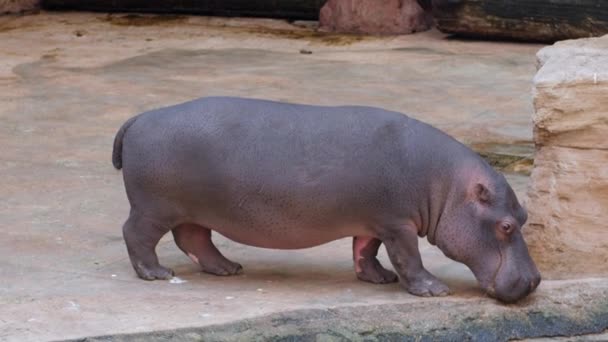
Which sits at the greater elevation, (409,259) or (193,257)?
(409,259)

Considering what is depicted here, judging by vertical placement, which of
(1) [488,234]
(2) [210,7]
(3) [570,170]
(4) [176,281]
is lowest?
(2) [210,7]

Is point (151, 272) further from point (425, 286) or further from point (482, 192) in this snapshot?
point (482, 192)

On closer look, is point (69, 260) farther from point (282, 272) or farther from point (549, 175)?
point (549, 175)

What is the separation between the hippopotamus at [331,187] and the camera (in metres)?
4.66

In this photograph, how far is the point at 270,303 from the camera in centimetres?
445

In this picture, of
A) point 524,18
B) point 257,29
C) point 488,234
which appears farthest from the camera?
point 257,29

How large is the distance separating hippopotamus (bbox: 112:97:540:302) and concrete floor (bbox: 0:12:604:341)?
0.16 meters

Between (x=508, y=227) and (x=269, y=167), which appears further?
(x=269, y=167)

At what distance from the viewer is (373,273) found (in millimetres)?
4895

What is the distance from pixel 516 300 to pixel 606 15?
6.19m

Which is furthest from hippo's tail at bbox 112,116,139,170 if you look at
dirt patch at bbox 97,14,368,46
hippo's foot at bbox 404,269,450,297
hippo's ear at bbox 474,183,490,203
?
dirt patch at bbox 97,14,368,46

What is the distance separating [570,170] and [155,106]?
395 centimetres

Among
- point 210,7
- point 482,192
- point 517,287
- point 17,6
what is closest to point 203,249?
point 482,192

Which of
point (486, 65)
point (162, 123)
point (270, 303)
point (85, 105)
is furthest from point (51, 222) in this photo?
point (486, 65)
